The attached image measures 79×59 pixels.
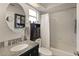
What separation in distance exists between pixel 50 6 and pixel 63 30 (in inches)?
15.7

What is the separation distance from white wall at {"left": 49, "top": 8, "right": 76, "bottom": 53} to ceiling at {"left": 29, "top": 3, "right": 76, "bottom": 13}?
0.18ft

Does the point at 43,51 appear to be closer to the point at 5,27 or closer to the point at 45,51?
the point at 45,51

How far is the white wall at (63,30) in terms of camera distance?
103cm

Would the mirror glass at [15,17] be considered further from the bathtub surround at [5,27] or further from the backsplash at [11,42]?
the backsplash at [11,42]

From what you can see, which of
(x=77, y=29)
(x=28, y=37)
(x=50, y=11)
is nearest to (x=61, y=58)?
(x=77, y=29)

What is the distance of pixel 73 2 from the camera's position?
98 centimetres

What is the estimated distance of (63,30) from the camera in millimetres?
1083

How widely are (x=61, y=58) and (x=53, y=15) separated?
2.02 ft

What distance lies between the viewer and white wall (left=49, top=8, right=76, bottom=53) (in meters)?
1.03

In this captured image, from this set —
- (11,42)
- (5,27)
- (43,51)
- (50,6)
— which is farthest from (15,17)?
(43,51)

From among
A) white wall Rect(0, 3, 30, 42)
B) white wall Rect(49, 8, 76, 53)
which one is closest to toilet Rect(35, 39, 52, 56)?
white wall Rect(49, 8, 76, 53)

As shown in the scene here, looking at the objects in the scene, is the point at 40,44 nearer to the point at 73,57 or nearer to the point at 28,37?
the point at 28,37

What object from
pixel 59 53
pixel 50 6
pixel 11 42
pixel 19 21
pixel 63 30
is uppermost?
pixel 50 6

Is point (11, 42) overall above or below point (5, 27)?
below
